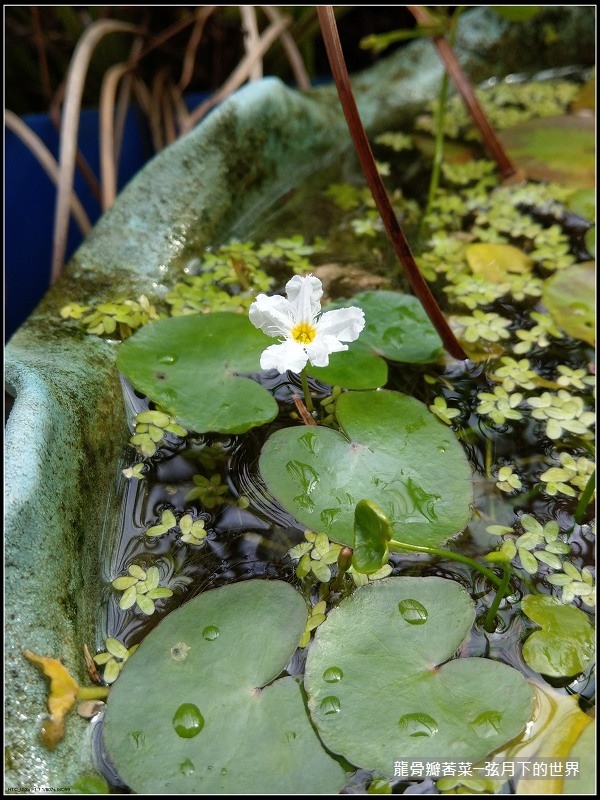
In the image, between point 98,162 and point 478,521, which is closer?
point 478,521

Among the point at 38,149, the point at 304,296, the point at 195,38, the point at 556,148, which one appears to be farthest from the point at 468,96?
the point at 38,149

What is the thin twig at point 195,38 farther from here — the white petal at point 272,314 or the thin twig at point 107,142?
the white petal at point 272,314

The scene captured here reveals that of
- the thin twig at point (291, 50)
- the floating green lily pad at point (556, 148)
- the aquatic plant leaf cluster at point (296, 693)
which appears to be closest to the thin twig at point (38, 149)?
the thin twig at point (291, 50)

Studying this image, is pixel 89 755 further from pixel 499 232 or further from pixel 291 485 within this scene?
pixel 499 232

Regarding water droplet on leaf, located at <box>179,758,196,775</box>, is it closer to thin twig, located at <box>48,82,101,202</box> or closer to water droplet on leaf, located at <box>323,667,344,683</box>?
water droplet on leaf, located at <box>323,667,344,683</box>

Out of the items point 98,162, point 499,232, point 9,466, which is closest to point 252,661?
point 9,466

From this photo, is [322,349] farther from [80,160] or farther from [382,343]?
[80,160]
